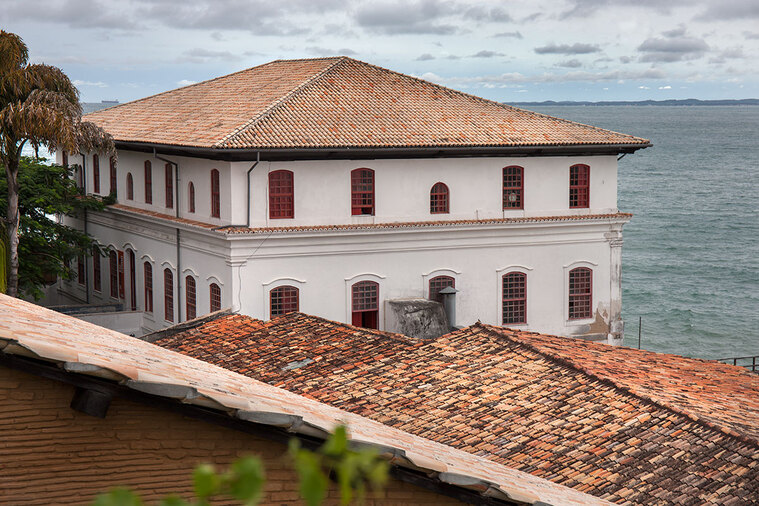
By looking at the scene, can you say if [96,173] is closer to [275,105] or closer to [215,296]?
[275,105]

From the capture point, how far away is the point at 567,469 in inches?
607

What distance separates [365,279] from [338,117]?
18.6 ft

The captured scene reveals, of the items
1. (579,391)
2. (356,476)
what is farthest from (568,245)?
(356,476)

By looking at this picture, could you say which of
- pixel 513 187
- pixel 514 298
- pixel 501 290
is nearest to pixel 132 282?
pixel 501 290

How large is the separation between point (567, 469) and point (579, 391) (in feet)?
10.8

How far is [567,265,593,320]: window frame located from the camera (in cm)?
4078

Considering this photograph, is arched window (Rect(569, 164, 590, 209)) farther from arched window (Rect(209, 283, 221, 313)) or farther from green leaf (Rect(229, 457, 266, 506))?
green leaf (Rect(229, 457, 266, 506))

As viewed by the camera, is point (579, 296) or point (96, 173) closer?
point (579, 296)

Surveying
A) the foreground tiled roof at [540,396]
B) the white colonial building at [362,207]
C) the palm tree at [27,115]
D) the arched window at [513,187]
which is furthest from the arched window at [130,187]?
the foreground tiled roof at [540,396]

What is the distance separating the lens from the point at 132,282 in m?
42.7

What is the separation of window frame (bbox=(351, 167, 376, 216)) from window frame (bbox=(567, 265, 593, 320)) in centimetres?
821

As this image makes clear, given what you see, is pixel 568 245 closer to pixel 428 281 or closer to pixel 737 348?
pixel 428 281

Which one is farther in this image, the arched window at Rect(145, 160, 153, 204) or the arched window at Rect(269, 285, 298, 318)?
the arched window at Rect(145, 160, 153, 204)

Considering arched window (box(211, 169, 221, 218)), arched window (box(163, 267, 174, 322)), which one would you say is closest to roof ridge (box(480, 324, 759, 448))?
arched window (box(211, 169, 221, 218))
